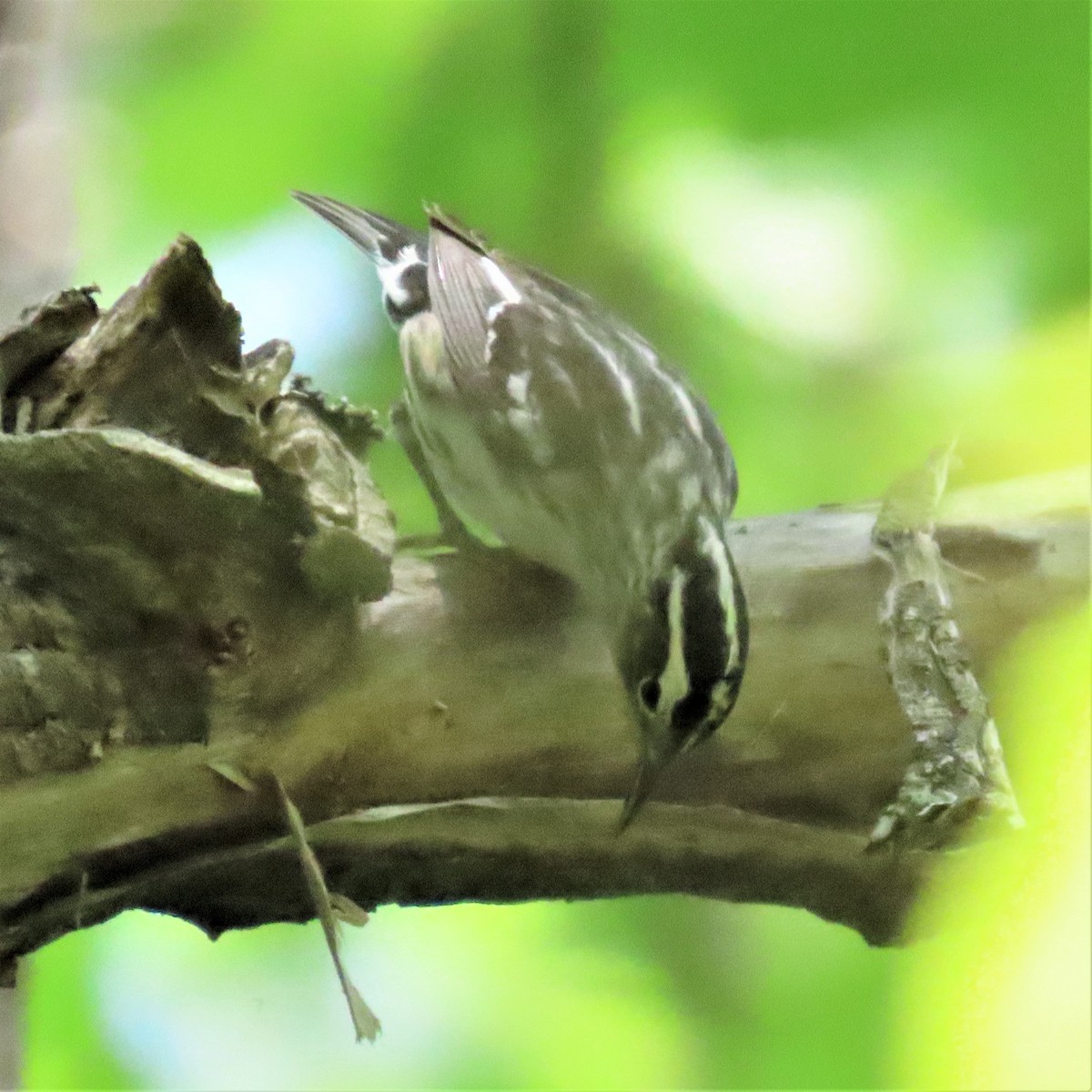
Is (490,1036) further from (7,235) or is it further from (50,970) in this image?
(7,235)

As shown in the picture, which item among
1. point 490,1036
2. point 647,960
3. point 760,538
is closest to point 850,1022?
point 647,960

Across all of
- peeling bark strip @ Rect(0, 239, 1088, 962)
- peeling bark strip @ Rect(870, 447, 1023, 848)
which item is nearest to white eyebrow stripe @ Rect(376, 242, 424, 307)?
peeling bark strip @ Rect(0, 239, 1088, 962)

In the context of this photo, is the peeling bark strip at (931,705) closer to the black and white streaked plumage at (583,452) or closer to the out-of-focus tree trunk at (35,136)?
the black and white streaked plumage at (583,452)

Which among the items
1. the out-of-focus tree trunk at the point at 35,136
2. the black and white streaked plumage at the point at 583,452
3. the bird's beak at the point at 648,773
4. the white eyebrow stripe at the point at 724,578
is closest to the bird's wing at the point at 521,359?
the black and white streaked plumage at the point at 583,452

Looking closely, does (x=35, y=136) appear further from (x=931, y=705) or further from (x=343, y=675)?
(x=931, y=705)

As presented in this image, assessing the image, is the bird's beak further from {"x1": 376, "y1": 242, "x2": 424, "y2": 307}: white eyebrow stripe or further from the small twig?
{"x1": 376, "y1": 242, "x2": 424, "y2": 307}: white eyebrow stripe

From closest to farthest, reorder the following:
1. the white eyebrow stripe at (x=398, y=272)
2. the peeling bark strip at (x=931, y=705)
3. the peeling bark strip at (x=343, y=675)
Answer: the peeling bark strip at (x=343, y=675), the peeling bark strip at (x=931, y=705), the white eyebrow stripe at (x=398, y=272)
